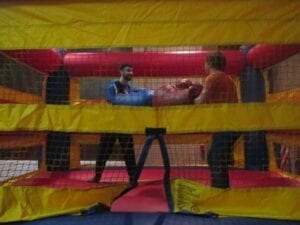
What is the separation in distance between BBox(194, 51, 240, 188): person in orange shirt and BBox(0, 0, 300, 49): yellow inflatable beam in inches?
13.3

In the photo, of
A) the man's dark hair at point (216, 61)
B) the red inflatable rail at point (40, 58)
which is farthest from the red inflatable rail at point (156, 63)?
the man's dark hair at point (216, 61)

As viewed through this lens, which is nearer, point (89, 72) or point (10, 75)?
point (10, 75)

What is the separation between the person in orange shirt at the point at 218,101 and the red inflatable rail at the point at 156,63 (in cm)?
103

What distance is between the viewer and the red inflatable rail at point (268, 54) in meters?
2.38

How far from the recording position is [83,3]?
2.11 meters

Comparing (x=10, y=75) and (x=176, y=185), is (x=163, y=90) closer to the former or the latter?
(x=176, y=185)

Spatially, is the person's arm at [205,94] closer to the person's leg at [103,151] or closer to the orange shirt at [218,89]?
the orange shirt at [218,89]

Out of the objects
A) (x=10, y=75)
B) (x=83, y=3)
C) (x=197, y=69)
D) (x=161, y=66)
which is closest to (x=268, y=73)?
(x=197, y=69)

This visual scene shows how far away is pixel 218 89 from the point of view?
7.59 feet

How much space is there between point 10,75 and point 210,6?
1423mm

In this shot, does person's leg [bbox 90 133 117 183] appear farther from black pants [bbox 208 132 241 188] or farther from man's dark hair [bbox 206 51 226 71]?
man's dark hair [bbox 206 51 226 71]

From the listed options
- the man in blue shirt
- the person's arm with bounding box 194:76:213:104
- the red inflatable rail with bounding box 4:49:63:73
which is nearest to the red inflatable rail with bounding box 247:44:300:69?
the person's arm with bounding box 194:76:213:104

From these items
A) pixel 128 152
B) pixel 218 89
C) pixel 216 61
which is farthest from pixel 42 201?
pixel 216 61

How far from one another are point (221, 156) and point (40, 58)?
1.55 metres
